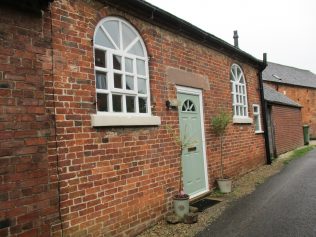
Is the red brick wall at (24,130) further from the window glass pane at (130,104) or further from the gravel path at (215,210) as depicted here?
the gravel path at (215,210)

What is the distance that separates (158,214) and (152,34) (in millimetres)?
3669

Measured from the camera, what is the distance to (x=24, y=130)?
4.01 metres

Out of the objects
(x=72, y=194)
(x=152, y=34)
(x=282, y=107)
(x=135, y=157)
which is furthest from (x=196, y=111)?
(x=282, y=107)

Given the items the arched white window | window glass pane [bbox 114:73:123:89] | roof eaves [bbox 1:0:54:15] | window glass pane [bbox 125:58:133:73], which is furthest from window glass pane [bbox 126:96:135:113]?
the arched white window

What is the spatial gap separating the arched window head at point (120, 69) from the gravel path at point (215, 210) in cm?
217

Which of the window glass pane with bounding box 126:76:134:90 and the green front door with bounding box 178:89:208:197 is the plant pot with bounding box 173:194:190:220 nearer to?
the green front door with bounding box 178:89:208:197

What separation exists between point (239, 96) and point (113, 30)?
666 cm

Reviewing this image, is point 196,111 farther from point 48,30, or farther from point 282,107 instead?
point 282,107

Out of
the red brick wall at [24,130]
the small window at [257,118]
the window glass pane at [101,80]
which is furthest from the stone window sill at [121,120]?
the small window at [257,118]

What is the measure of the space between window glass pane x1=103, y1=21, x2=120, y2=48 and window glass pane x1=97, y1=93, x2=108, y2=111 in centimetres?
106

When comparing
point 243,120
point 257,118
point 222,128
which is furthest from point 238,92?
point 222,128

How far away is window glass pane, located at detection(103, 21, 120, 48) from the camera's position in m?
5.75

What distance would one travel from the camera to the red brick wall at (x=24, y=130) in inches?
150

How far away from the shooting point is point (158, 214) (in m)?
6.27
